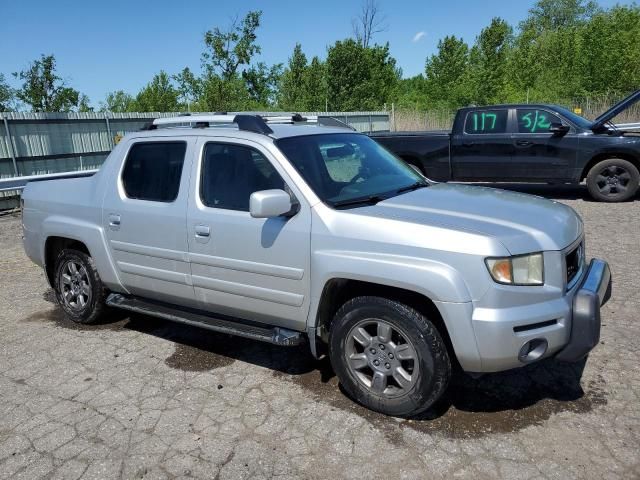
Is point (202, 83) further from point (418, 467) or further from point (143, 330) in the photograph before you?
point (418, 467)

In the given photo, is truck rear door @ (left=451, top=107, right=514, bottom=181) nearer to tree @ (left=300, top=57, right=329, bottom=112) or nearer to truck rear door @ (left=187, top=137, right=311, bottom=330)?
truck rear door @ (left=187, top=137, right=311, bottom=330)

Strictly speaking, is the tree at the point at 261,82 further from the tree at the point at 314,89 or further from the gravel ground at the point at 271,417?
the gravel ground at the point at 271,417

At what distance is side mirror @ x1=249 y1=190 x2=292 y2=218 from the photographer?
127 inches

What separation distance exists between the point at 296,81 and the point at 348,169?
102ft

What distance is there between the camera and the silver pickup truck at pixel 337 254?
9.63 ft

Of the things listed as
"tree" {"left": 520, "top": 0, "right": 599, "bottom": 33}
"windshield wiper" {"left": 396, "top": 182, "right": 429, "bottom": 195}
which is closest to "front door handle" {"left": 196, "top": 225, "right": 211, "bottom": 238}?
"windshield wiper" {"left": 396, "top": 182, "right": 429, "bottom": 195}

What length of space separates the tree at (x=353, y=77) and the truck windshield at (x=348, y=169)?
Result: 98.8ft

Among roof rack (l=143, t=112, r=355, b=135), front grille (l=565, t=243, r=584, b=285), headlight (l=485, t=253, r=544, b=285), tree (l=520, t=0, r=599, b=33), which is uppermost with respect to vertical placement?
tree (l=520, t=0, r=599, b=33)

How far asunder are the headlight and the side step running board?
4.58 feet

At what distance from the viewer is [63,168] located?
615 inches

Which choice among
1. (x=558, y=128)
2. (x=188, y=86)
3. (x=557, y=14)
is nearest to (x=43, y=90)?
(x=188, y=86)

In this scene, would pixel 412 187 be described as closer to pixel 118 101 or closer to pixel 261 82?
pixel 261 82

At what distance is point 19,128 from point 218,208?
12528 mm

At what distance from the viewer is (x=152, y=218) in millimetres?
4133
